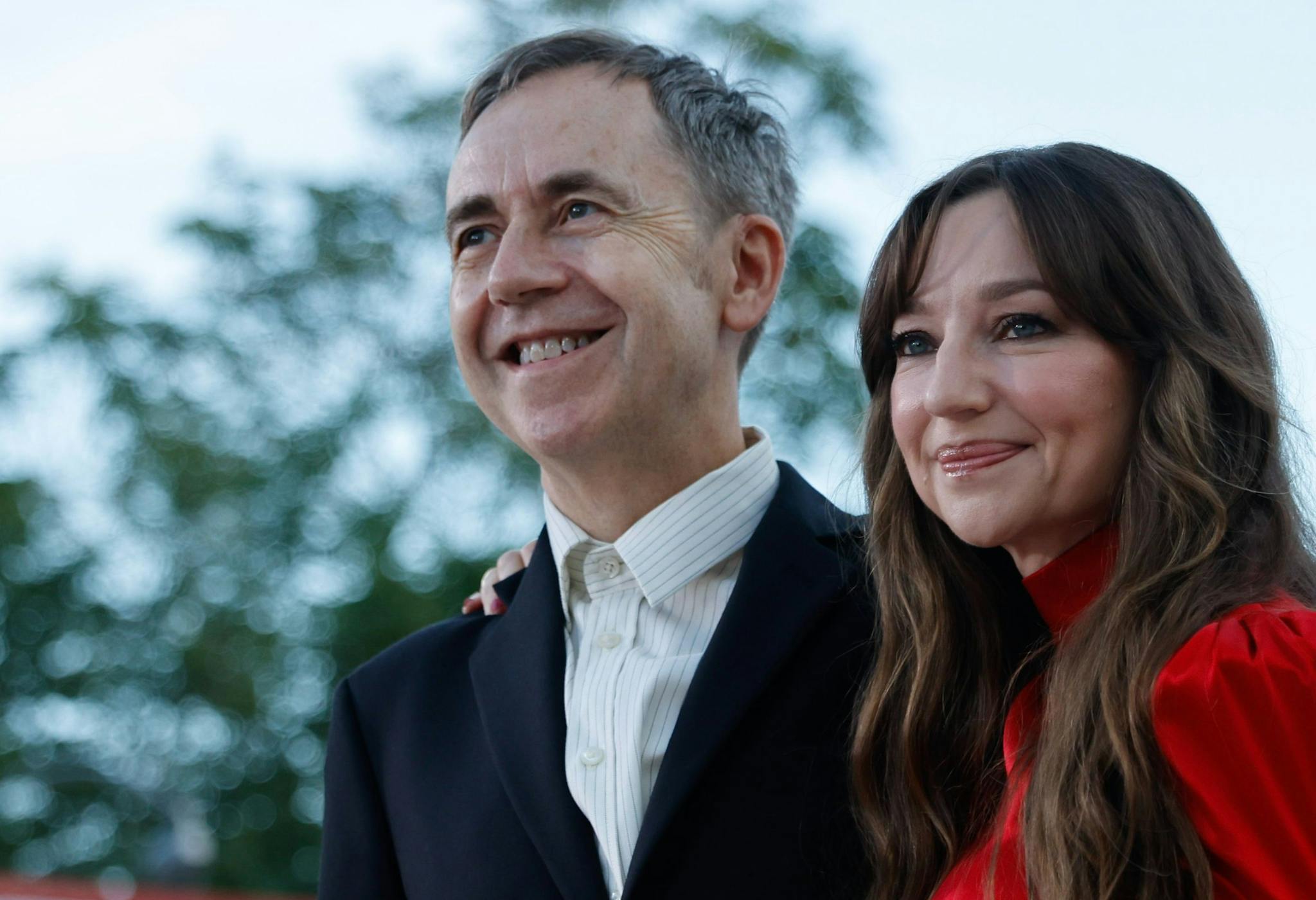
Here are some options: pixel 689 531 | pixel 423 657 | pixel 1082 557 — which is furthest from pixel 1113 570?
pixel 423 657

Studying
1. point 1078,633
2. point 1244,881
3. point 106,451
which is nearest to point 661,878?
point 1078,633

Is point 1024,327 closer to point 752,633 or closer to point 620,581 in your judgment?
point 752,633

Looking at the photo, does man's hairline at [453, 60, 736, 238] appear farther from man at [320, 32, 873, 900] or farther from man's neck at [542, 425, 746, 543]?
man's neck at [542, 425, 746, 543]

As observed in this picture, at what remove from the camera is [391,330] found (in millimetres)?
10445

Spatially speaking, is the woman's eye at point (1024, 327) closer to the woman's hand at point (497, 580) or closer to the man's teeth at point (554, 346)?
the man's teeth at point (554, 346)

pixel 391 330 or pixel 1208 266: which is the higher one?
pixel 391 330

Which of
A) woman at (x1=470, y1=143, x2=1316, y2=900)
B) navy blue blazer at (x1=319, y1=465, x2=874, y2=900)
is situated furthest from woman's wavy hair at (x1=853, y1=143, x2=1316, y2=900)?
navy blue blazer at (x1=319, y1=465, x2=874, y2=900)

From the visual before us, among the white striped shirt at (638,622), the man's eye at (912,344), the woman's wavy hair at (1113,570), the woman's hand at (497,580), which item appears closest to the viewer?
the woman's wavy hair at (1113,570)

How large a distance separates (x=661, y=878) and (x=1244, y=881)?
0.93 metres

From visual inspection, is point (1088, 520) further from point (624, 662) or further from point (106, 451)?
point (106, 451)

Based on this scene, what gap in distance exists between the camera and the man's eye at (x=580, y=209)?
2.72 meters

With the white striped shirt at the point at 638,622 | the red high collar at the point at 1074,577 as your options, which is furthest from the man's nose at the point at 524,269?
the red high collar at the point at 1074,577

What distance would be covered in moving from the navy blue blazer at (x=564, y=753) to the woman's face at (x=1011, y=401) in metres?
0.47

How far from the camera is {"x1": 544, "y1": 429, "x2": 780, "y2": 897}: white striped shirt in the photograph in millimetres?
2439
